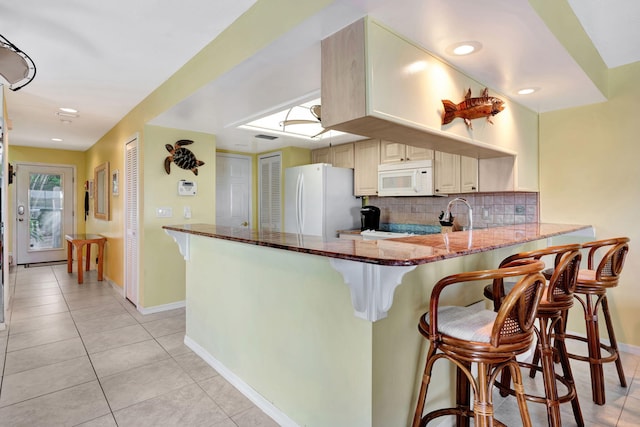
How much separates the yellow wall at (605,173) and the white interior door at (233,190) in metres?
4.13

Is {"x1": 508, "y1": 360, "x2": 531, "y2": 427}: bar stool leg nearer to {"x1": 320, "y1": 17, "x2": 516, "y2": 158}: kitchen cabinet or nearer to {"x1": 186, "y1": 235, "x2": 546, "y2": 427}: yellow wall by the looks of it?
{"x1": 186, "y1": 235, "x2": 546, "y2": 427}: yellow wall

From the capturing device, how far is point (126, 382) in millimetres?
2297

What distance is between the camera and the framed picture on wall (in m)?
4.53

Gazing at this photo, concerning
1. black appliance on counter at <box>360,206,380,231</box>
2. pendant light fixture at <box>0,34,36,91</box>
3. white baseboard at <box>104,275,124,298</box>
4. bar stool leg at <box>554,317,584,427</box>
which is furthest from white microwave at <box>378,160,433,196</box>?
white baseboard at <box>104,275,124,298</box>

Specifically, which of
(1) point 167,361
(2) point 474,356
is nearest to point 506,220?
(2) point 474,356

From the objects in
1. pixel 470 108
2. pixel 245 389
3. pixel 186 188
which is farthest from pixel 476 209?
pixel 186 188

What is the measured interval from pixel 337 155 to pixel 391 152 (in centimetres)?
95

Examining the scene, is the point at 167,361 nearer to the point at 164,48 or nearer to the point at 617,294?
the point at 164,48

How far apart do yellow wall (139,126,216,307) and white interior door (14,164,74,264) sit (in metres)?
4.63

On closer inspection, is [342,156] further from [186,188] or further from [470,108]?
[470,108]

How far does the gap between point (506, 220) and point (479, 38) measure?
225 cm

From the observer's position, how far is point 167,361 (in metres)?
2.61

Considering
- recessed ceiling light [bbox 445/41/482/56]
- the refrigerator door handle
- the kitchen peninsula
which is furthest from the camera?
the refrigerator door handle

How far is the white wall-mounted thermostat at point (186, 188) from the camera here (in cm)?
382
